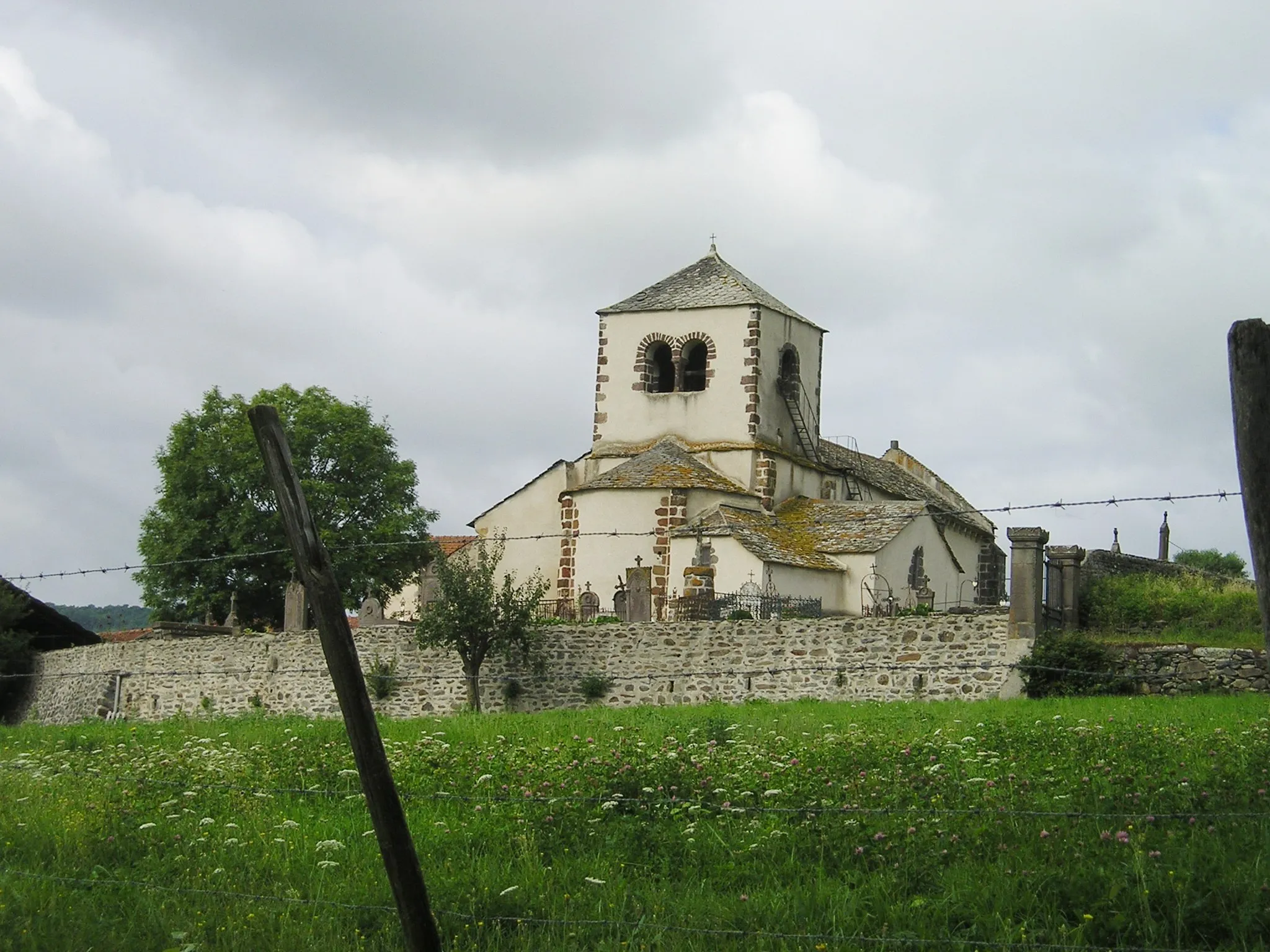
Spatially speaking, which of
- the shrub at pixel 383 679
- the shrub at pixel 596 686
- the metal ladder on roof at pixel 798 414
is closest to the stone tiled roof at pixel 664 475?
the metal ladder on roof at pixel 798 414

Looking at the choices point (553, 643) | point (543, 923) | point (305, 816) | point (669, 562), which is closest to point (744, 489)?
point (669, 562)

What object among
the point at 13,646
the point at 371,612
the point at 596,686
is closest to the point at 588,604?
the point at 371,612

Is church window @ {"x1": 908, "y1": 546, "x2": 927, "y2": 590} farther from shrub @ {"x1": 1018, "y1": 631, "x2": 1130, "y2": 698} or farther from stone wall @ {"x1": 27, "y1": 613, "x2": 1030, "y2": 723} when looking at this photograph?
shrub @ {"x1": 1018, "y1": 631, "x2": 1130, "y2": 698}

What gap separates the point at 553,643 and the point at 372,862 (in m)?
15.8

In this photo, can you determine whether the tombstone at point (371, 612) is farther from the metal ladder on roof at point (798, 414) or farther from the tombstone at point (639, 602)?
the metal ladder on roof at point (798, 414)

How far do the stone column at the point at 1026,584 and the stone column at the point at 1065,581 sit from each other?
108 cm

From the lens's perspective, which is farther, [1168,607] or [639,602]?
[639,602]

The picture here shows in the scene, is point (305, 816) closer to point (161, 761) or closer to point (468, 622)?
point (161, 761)

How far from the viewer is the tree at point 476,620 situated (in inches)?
1013

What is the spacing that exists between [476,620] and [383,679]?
9.35 feet

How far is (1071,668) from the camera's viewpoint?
20.8 meters

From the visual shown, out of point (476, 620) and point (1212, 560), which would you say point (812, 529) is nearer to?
point (476, 620)

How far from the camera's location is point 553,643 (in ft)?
85.9

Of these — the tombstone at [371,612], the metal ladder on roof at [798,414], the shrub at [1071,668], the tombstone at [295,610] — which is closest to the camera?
the shrub at [1071,668]
